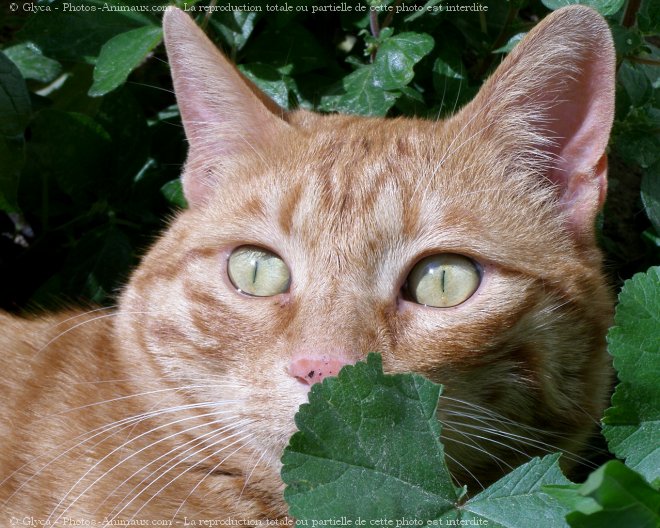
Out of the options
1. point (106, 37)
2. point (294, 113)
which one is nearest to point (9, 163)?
point (106, 37)

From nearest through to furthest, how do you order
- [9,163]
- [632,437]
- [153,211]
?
[632,437], [9,163], [153,211]

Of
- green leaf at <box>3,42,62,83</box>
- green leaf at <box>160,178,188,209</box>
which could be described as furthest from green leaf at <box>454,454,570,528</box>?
green leaf at <box>3,42,62,83</box>

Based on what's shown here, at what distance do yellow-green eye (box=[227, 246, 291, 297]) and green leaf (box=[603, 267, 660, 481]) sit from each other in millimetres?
847

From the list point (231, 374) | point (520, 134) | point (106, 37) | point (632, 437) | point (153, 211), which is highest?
point (106, 37)

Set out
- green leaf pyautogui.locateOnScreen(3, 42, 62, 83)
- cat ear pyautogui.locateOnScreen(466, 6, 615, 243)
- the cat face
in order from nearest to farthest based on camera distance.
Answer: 1. the cat face
2. cat ear pyautogui.locateOnScreen(466, 6, 615, 243)
3. green leaf pyautogui.locateOnScreen(3, 42, 62, 83)

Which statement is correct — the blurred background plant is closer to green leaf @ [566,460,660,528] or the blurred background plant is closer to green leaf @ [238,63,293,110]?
green leaf @ [238,63,293,110]

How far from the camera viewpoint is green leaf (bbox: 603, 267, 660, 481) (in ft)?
6.30

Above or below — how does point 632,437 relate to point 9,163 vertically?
below

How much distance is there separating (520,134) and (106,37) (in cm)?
164

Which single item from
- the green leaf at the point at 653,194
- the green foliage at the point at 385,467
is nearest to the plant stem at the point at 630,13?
the green leaf at the point at 653,194

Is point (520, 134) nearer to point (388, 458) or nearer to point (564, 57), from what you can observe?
point (564, 57)

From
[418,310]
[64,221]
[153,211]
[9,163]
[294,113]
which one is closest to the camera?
[418,310]

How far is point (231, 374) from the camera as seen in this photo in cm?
210

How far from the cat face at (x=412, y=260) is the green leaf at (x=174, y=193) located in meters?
0.66
